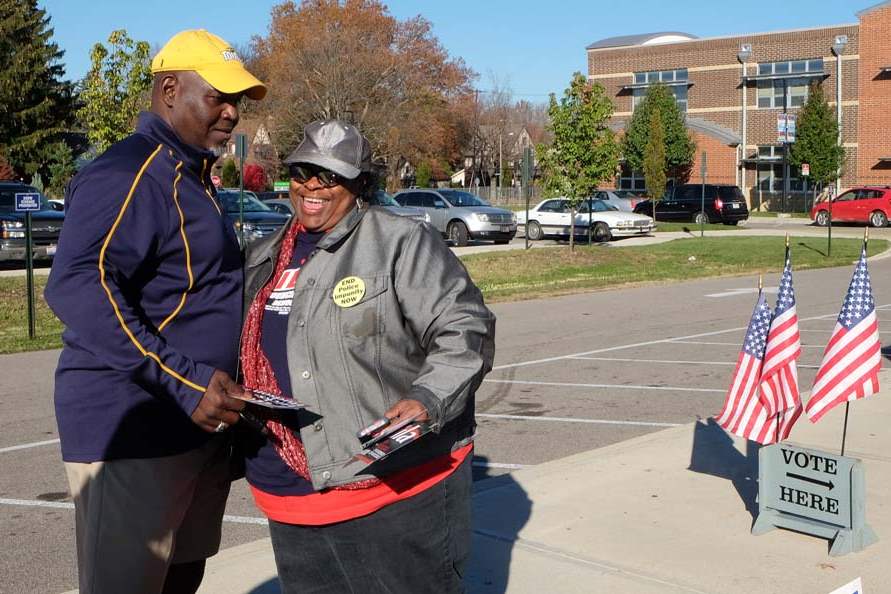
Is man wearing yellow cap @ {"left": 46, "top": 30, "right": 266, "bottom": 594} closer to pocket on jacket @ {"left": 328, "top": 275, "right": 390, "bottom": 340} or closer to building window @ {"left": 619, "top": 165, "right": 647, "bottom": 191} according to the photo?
pocket on jacket @ {"left": 328, "top": 275, "right": 390, "bottom": 340}

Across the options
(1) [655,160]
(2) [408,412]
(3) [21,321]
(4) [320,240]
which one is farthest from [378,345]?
(1) [655,160]

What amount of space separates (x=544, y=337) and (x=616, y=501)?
315 inches

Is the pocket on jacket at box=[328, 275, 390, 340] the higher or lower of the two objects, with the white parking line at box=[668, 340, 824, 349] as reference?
higher

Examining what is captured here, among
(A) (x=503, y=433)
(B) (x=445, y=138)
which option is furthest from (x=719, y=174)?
(A) (x=503, y=433)

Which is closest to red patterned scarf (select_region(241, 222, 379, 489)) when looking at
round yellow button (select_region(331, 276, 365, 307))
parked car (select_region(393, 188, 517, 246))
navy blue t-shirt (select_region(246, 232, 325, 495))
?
navy blue t-shirt (select_region(246, 232, 325, 495))

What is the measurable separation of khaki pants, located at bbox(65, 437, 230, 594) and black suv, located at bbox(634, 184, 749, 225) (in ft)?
134

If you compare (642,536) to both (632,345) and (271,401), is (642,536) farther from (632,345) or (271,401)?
(632,345)

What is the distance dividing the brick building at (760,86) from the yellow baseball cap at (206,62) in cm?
5592

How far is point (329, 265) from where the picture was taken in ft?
9.97

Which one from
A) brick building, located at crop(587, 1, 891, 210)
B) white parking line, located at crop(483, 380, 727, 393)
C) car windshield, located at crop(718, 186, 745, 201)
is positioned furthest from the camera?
brick building, located at crop(587, 1, 891, 210)

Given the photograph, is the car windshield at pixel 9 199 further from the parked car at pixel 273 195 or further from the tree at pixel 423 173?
the tree at pixel 423 173

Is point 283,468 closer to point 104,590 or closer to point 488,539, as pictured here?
point 104,590

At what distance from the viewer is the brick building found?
54750 millimetres

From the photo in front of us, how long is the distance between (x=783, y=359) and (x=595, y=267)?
1798 centimetres
